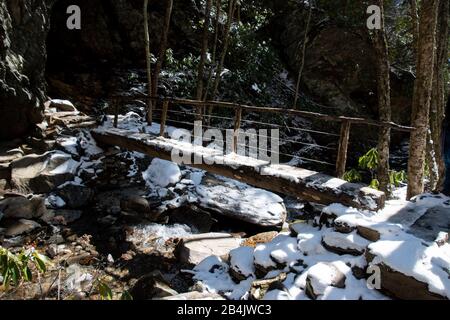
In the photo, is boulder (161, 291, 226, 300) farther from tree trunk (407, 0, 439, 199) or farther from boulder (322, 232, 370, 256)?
tree trunk (407, 0, 439, 199)

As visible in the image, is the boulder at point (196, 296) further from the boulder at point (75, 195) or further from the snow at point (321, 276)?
the boulder at point (75, 195)

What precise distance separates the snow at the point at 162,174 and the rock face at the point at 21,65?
302 cm

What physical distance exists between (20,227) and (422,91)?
23.9 feet

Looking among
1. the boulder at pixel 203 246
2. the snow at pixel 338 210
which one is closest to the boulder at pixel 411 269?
the snow at pixel 338 210

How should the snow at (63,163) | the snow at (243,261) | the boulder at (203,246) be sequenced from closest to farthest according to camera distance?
the snow at (243,261) → the boulder at (203,246) → the snow at (63,163)

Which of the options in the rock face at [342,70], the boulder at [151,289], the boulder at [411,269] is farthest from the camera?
the rock face at [342,70]

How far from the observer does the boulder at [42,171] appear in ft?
22.3

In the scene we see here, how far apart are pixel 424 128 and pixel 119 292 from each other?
535 centimetres

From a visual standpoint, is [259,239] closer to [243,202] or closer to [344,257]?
[243,202]

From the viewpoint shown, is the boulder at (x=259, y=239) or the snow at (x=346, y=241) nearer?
the snow at (x=346, y=241)

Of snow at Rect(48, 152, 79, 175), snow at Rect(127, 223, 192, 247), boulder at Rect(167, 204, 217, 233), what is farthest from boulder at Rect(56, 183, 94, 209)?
boulder at Rect(167, 204, 217, 233)

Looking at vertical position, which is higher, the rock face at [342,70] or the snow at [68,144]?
the rock face at [342,70]

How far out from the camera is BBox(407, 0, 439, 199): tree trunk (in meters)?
5.34
